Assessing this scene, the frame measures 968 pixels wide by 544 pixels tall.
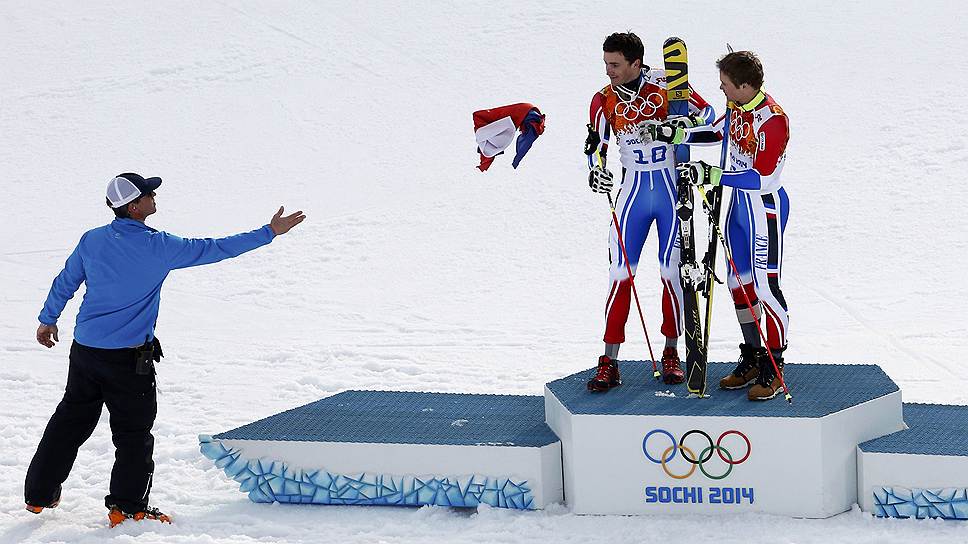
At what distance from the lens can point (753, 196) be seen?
237 inches

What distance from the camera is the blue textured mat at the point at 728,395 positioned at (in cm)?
584

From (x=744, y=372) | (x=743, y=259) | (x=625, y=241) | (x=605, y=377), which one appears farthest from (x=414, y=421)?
(x=743, y=259)

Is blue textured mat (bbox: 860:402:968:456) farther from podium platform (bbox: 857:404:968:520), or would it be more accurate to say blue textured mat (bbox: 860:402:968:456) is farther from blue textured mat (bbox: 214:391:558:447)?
blue textured mat (bbox: 214:391:558:447)

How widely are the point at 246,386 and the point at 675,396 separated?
373cm

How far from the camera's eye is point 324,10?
64.8 feet

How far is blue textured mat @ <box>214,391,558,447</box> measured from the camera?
621 cm

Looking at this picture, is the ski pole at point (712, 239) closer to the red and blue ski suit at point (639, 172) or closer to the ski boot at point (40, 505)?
the red and blue ski suit at point (639, 172)

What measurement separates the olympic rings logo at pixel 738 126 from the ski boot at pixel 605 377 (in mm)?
1174

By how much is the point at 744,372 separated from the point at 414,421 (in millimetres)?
1549

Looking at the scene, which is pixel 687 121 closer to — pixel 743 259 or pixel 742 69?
pixel 742 69

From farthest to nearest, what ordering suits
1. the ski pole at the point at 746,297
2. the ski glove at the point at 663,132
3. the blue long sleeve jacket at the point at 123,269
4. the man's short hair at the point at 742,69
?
the ski glove at the point at 663,132 < the ski pole at the point at 746,297 < the man's short hair at the point at 742,69 < the blue long sleeve jacket at the point at 123,269

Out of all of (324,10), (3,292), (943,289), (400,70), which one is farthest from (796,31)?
(3,292)

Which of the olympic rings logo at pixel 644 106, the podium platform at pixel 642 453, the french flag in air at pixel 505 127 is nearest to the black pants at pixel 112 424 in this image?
the podium platform at pixel 642 453

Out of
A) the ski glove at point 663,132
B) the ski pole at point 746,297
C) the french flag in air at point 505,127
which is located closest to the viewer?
the ski pole at point 746,297
